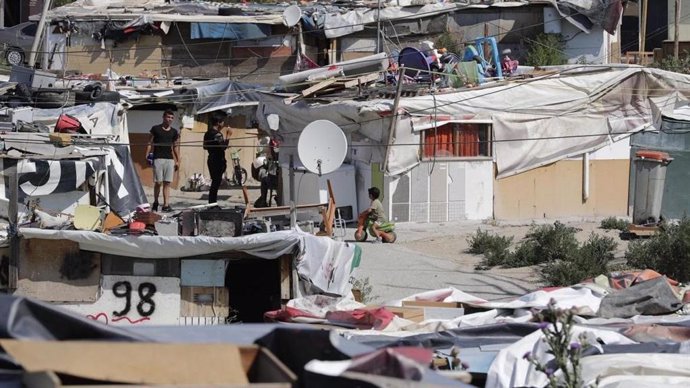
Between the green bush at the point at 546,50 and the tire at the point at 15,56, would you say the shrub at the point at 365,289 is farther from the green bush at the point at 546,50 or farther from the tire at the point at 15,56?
the tire at the point at 15,56

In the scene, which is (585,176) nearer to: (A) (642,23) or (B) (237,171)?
(B) (237,171)

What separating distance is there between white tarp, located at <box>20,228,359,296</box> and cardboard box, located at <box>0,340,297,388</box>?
28.3 ft

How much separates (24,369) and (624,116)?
20.7 metres

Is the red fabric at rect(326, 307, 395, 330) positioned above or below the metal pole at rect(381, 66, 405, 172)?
below

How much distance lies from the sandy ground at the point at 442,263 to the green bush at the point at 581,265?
22cm

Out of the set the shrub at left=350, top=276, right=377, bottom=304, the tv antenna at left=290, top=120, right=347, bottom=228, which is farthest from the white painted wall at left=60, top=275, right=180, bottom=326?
the tv antenna at left=290, top=120, right=347, bottom=228

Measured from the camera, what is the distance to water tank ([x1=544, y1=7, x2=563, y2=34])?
31812 mm

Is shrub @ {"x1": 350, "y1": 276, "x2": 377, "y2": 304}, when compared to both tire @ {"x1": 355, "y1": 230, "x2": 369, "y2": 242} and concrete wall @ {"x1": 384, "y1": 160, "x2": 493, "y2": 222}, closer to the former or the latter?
tire @ {"x1": 355, "y1": 230, "x2": 369, "y2": 242}

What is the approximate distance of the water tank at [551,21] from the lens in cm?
3181

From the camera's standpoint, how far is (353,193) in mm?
22250

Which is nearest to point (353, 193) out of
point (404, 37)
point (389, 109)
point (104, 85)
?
point (389, 109)

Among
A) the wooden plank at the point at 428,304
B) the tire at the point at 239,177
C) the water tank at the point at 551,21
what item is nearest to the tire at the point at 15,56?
the tire at the point at 239,177

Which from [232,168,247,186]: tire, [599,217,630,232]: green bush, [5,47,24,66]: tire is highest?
[5,47,24,66]: tire

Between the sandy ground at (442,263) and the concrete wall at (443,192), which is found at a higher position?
the concrete wall at (443,192)
